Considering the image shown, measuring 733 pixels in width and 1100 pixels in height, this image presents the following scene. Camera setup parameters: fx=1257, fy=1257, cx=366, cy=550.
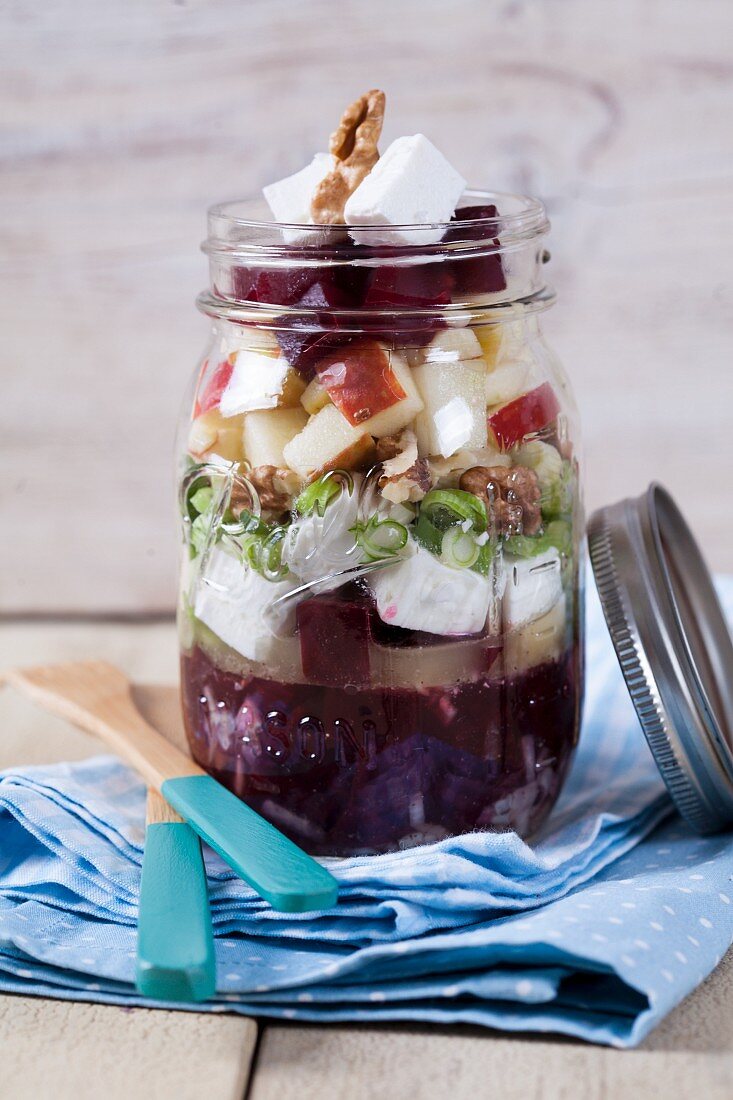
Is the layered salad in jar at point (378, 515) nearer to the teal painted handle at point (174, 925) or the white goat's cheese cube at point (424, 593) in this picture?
the white goat's cheese cube at point (424, 593)

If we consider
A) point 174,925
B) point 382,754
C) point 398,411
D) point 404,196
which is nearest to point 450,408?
point 398,411

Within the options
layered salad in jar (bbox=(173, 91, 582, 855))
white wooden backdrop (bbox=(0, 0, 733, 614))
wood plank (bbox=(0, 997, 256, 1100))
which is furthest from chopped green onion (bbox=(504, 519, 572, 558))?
white wooden backdrop (bbox=(0, 0, 733, 614))

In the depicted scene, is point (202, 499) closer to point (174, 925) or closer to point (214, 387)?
point (214, 387)

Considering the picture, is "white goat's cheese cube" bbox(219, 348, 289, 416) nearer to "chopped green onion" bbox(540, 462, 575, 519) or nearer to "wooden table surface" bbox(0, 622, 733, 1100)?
"chopped green onion" bbox(540, 462, 575, 519)

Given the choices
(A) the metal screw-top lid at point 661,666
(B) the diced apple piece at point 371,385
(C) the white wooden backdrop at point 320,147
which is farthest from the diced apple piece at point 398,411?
(C) the white wooden backdrop at point 320,147

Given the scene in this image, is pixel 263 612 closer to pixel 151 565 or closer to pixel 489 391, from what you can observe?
pixel 489 391
